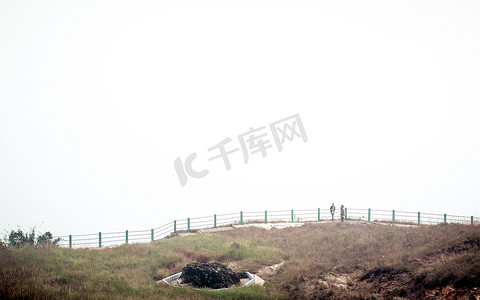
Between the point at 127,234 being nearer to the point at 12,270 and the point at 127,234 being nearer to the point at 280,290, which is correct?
the point at 12,270

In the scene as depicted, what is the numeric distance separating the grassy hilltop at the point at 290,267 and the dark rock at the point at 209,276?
1.28 meters

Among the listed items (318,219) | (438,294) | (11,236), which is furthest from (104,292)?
(318,219)

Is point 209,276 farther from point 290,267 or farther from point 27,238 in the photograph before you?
point 27,238

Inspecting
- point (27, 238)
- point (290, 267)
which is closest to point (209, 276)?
point (290, 267)

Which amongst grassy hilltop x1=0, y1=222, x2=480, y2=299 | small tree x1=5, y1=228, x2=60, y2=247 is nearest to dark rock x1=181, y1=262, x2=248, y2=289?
grassy hilltop x1=0, y1=222, x2=480, y2=299

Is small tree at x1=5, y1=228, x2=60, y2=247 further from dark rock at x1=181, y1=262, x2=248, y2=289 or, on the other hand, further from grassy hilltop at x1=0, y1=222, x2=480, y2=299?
dark rock at x1=181, y1=262, x2=248, y2=289

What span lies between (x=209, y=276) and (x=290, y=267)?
14.5 feet

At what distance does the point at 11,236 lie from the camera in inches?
1080

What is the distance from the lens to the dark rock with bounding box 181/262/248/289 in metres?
14.9

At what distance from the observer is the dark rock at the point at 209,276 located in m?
14.9

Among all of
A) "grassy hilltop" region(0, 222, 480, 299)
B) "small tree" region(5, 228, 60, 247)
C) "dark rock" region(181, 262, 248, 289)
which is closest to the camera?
"grassy hilltop" region(0, 222, 480, 299)

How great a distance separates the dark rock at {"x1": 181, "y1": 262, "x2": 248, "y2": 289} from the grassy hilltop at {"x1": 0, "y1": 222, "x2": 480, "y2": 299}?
1.28 m

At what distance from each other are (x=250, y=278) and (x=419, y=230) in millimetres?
11388

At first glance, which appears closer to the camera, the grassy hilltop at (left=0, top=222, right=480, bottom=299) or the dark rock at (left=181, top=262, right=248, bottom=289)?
the grassy hilltop at (left=0, top=222, right=480, bottom=299)
